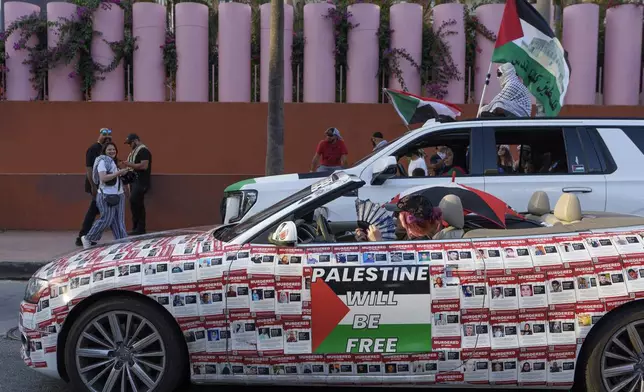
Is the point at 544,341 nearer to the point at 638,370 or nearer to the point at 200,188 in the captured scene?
the point at 638,370

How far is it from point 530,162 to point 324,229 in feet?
12.0

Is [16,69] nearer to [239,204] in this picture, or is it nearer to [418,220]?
[239,204]

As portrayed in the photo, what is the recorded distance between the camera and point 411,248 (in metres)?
4.40

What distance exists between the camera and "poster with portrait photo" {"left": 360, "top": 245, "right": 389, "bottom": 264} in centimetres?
435

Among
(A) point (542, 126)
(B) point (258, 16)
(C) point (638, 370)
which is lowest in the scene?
(C) point (638, 370)

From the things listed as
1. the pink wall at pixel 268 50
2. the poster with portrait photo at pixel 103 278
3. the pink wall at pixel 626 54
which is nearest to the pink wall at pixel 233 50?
the pink wall at pixel 268 50

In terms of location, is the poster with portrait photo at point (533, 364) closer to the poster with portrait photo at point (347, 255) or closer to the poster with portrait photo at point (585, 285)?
the poster with portrait photo at point (585, 285)

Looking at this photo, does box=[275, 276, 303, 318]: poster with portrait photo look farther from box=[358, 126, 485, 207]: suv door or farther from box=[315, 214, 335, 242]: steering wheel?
box=[358, 126, 485, 207]: suv door

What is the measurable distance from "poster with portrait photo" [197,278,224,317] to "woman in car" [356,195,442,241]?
3.67ft

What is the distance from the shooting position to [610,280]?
168 inches

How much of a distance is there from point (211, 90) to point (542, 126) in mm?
8347

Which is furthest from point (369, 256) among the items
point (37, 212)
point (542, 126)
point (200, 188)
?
point (37, 212)

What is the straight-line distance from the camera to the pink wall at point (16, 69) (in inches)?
551

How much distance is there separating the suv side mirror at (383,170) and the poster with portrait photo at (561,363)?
10.2 feet
